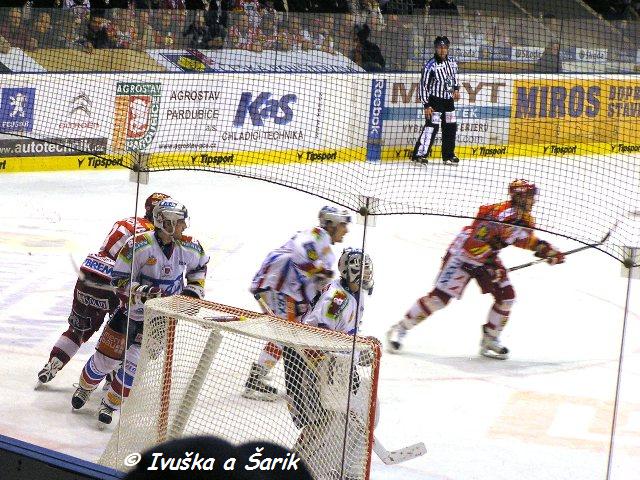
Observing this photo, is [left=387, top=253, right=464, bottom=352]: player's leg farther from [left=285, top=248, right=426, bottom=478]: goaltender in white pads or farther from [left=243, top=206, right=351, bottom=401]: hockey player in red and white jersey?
[left=285, top=248, right=426, bottom=478]: goaltender in white pads

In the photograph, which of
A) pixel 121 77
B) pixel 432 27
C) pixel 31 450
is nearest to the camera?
pixel 31 450

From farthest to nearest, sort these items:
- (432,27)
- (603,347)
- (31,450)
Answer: (432,27) → (603,347) → (31,450)

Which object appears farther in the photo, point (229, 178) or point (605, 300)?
point (229, 178)

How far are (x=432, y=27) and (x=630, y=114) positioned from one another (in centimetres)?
289

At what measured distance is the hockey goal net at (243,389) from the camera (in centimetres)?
414

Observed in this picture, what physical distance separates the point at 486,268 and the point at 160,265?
7.21 feet

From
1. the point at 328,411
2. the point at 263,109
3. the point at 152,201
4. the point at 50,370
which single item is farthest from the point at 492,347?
the point at 263,109

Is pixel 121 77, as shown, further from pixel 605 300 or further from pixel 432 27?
pixel 605 300

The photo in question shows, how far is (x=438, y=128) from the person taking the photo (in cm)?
1192

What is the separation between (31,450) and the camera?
287 cm

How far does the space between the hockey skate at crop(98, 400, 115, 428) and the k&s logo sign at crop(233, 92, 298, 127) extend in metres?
4.43

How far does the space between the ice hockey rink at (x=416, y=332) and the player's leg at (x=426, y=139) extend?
1.54ft

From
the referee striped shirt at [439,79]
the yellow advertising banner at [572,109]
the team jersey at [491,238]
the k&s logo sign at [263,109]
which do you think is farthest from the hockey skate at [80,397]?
the referee striped shirt at [439,79]

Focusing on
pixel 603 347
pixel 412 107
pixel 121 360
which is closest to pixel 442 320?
pixel 603 347
